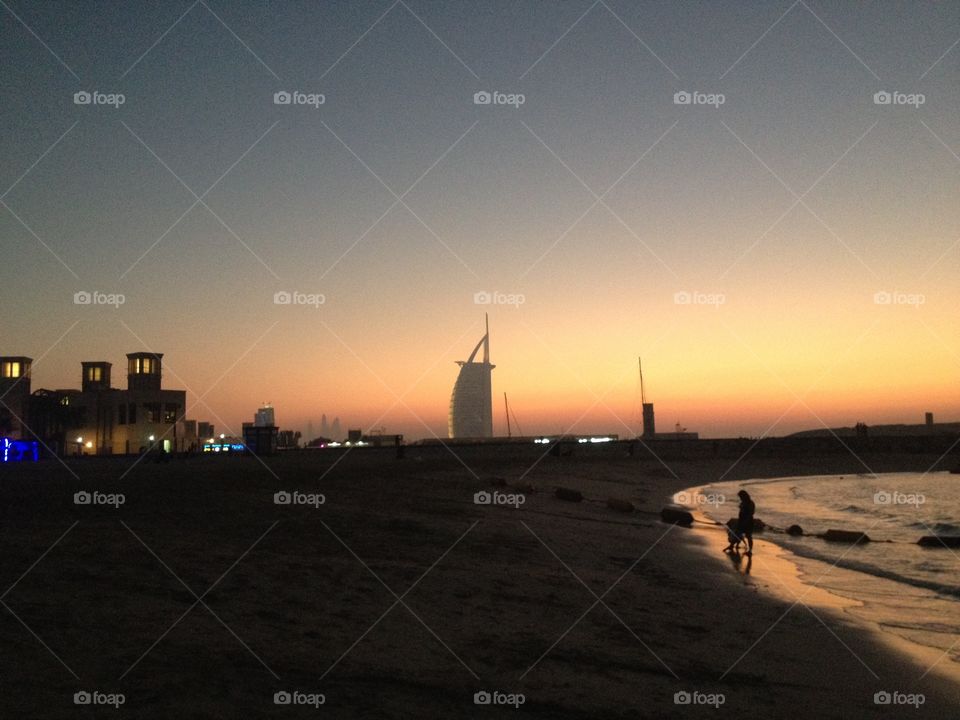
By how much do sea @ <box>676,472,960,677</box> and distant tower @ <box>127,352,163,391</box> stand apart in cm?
5895

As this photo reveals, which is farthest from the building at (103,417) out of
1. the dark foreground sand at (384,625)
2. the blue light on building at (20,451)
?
the dark foreground sand at (384,625)

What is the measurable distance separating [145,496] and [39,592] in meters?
10.1

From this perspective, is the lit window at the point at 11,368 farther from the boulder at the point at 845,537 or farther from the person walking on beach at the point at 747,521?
the boulder at the point at 845,537

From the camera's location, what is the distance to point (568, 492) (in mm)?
29172

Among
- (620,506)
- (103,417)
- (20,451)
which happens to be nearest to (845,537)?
(620,506)

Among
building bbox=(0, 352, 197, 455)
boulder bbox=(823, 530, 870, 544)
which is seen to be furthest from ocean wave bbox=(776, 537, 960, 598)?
building bbox=(0, 352, 197, 455)

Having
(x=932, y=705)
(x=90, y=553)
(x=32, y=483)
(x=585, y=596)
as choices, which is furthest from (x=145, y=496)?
(x=932, y=705)

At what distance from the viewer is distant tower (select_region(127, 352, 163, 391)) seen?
79.4 m

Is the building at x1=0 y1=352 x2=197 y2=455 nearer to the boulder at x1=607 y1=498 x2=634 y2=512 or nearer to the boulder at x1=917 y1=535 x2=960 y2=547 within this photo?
the boulder at x1=607 y1=498 x2=634 y2=512

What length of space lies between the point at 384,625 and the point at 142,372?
7931 centimetres

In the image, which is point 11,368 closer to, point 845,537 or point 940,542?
point 845,537

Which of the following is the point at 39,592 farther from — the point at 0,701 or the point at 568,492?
the point at 568,492

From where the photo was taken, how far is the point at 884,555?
20.6m

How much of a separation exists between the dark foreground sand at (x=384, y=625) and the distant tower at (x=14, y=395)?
5915cm
